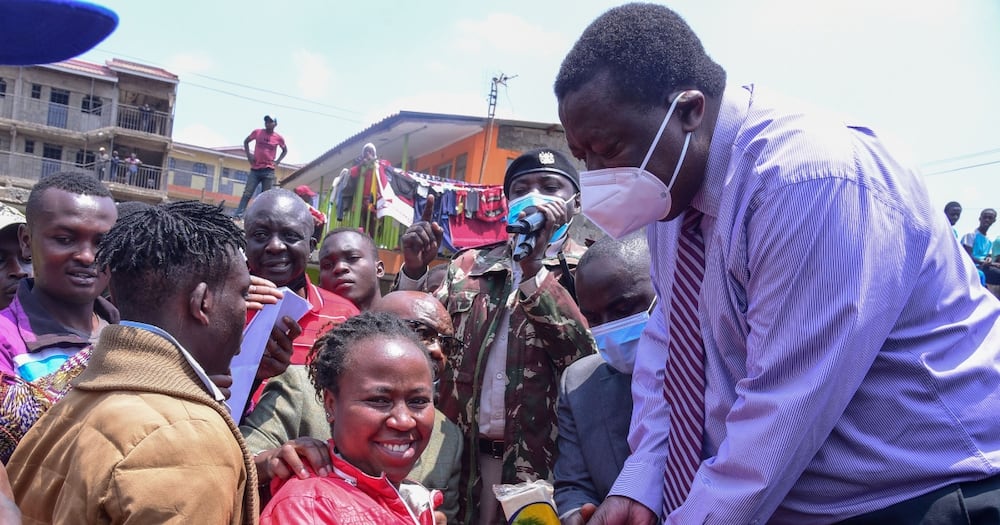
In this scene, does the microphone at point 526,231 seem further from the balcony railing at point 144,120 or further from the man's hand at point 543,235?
the balcony railing at point 144,120

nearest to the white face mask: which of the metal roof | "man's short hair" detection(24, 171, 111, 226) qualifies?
"man's short hair" detection(24, 171, 111, 226)

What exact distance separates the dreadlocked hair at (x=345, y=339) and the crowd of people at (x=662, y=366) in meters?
0.01

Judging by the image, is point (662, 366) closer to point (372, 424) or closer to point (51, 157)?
point (372, 424)

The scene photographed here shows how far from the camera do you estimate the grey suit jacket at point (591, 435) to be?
8.89 ft

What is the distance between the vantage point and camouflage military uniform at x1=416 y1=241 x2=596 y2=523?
352 cm

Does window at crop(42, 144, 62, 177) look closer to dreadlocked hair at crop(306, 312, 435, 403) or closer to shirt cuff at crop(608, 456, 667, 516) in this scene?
dreadlocked hair at crop(306, 312, 435, 403)

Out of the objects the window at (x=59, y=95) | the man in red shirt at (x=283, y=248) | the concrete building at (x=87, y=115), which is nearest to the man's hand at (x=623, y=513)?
the man in red shirt at (x=283, y=248)

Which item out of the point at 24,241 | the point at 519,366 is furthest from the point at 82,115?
the point at 519,366

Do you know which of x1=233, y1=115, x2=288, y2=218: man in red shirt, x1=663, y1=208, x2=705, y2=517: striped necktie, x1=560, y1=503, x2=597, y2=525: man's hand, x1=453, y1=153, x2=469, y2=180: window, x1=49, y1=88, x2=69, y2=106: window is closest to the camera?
x1=663, y1=208, x2=705, y2=517: striped necktie

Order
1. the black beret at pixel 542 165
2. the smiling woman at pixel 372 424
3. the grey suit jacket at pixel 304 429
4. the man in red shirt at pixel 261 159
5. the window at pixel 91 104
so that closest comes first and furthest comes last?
the smiling woman at pixel 372 424 < the grey suit jacket at pixel 304 429 < the black beret at pixel 542 165 < the man in red shirt at pixel 261 159 < the window at pixel 91 104

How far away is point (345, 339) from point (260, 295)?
355mm

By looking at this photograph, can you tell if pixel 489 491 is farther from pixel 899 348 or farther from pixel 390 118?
pixel 390 118

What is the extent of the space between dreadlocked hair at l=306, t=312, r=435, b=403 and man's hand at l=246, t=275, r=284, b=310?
0.75 ft

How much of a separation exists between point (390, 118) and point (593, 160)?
16.2 m
